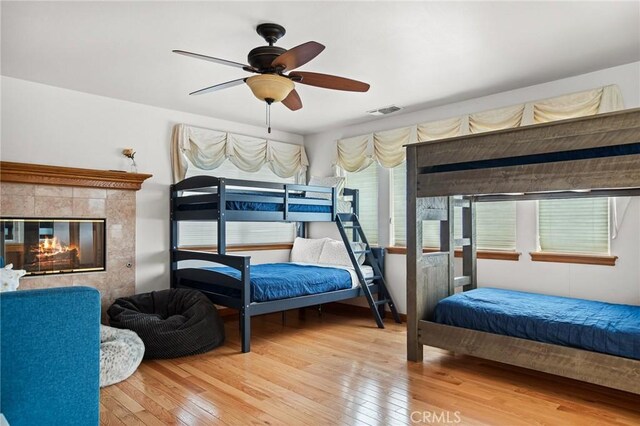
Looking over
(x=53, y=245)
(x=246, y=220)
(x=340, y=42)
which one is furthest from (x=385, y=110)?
(x=53, y=245)

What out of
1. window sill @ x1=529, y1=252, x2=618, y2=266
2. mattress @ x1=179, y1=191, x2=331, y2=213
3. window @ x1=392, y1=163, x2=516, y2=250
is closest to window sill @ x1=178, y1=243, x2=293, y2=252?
mattress @ x1=179, y1=191, x2=331, y2=213

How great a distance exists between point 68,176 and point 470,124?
386 cm

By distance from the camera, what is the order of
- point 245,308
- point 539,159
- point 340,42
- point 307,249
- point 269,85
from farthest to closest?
point 307,249 < point 245,308 < point 340,42 < point 539,159 < point 269,85

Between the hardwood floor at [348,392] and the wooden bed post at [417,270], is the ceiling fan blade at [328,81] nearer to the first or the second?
the wooden bed post at [417,270]

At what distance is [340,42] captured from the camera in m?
2.90

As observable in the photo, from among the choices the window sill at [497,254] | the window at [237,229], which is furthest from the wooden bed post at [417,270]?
the window at [237,229]

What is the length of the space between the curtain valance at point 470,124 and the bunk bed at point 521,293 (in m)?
0.71

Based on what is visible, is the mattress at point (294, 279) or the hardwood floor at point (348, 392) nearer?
the hardwood floor at point (348, 392)

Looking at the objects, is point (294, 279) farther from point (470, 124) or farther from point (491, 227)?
point (470, 124)

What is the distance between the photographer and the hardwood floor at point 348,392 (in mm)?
2424

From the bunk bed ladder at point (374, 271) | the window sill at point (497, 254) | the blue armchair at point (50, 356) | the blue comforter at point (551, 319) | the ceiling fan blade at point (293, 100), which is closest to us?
the blue armchair at point (50, 356)

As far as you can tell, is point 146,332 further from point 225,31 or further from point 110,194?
point 225,31

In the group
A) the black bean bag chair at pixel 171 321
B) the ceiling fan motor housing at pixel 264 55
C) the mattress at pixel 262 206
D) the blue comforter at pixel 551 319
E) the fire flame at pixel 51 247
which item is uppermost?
the ceiling fan motor housing at pixel 264 55

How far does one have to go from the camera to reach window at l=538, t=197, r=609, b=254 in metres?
3.54
